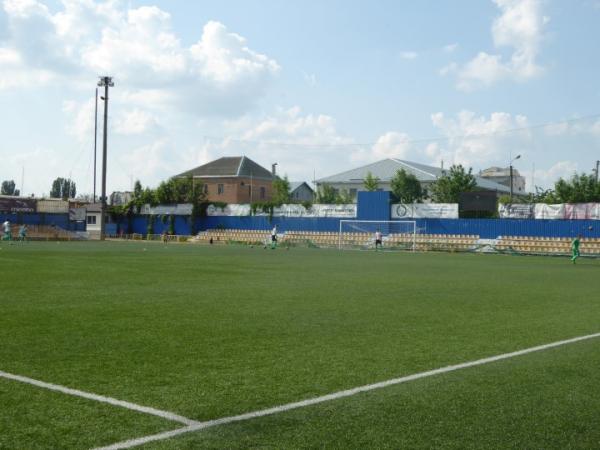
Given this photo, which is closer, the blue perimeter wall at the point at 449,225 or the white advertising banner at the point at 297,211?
the blue perimeter wall at the point at 449,225

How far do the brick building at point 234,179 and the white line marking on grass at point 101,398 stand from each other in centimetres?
9086

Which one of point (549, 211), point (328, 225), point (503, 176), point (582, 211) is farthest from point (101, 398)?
point (503, 176)

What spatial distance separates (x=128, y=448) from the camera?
4594 mm

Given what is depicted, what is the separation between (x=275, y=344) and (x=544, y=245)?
45865mm

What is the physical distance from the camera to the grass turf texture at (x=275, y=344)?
18.2 feet

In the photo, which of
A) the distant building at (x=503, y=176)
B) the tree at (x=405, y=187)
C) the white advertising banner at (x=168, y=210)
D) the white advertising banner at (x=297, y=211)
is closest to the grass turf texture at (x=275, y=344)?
the white advertising banner at (x=297, y=211)

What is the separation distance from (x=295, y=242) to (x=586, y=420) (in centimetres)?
5832

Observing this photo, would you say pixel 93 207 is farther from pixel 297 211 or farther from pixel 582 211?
pixel 582 211

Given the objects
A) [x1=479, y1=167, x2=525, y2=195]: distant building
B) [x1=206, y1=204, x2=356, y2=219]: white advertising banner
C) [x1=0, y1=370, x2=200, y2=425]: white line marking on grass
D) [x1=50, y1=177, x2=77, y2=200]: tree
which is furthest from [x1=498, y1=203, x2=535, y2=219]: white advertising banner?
[x1=50, y1=177, x2=77, y2=200]: tree

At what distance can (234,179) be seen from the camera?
100 meters

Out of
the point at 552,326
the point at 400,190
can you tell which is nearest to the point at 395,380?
the point at 552,326

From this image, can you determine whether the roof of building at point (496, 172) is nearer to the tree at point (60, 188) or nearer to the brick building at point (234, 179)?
the brick building at point (234, 179)

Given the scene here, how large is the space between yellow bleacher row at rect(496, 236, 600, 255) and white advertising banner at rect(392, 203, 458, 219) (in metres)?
5.09

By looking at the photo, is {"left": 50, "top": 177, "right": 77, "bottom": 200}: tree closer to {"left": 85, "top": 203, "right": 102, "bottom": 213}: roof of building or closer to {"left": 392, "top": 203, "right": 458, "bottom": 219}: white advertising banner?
{"left": 85, "top": 203, "right": 102, "bottom": 213}: roof of building
